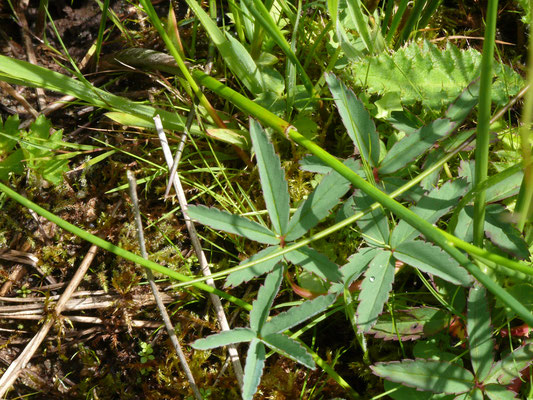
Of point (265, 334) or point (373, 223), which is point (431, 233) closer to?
point (373, 223)

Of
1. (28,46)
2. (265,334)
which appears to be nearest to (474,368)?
(265,334)

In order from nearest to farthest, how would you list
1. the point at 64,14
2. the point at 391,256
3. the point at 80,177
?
the point at 391,256
the point at 80,177
the point at 64,14

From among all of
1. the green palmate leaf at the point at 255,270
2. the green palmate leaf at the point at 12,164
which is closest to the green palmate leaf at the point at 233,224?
the green palmate leaf at the point at 255,270

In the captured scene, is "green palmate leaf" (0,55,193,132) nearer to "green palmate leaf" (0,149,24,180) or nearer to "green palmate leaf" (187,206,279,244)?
"green palmate leaf" (0,149,24,180)

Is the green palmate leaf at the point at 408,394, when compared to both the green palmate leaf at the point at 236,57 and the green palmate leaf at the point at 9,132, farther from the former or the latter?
the green palmate leaf at the point at 9,132

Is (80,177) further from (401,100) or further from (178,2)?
(401,100)

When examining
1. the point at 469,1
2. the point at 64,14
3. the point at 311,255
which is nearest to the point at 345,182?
the point at 311,255

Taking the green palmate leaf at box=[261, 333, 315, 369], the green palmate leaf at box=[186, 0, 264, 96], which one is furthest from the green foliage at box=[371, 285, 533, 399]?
the green palmate leaf at box=[186, 0, 264, 96]

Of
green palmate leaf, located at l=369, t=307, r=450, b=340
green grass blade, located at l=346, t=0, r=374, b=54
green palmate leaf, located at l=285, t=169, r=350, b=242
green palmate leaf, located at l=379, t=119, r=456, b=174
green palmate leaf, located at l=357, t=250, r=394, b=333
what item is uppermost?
green grass blade, located at l=346, t=0, r=374, b=54
